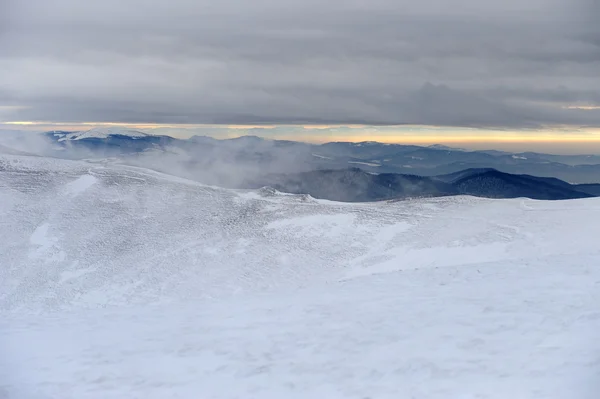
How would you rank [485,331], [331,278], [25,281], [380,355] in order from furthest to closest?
[25,281]
[331,278]
[485,331]
[380,355]

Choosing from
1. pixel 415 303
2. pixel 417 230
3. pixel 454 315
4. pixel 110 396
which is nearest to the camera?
pixel 110 396

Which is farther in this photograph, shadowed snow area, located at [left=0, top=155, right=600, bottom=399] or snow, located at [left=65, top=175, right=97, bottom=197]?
snow, located at [left=65, top=175, right=97, bottom=197]

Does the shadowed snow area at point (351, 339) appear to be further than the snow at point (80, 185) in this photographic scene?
No

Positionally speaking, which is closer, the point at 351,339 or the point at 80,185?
the point at 351,339

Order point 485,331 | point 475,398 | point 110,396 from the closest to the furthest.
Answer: point 475,398
point 110,396
point 485,331

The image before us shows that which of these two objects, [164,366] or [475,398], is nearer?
[475,398]

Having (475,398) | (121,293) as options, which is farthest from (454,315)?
(121,293)

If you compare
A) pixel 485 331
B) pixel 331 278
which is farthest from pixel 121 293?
pixel 485 331

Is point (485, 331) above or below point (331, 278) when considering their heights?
above

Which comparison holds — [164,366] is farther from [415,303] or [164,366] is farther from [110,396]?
[415,303]

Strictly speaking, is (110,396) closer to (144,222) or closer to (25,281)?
(25,281)
